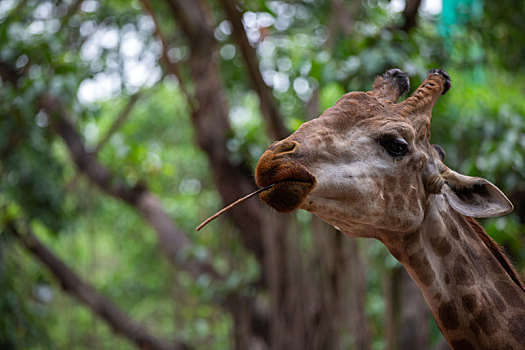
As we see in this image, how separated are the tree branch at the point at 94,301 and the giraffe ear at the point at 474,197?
4.30 meters

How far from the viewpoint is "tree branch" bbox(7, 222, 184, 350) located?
18.3 ft

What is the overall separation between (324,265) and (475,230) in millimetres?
Answer: 1892

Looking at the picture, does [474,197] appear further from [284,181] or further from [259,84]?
[259,84]

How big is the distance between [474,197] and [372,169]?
32 centimetres

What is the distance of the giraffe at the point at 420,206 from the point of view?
1.60 metres

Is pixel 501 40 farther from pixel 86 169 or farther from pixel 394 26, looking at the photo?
pixel 86 169

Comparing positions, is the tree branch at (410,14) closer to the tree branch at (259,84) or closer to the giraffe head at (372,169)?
the tree branch at (259,84)

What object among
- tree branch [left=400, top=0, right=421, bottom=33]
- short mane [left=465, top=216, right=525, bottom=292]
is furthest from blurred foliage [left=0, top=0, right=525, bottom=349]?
short mane [left=465, top=216, right=525, bottom=292]

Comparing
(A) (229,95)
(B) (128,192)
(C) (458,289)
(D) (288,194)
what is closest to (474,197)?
(C) (458,289)

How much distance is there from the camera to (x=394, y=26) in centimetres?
376

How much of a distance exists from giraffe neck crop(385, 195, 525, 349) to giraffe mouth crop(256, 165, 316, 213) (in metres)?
A: 0.42

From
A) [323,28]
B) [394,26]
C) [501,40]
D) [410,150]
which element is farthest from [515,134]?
[323,28]

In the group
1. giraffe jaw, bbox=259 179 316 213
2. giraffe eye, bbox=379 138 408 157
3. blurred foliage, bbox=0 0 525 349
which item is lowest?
blurred foliage, bbox=0 0 525 349

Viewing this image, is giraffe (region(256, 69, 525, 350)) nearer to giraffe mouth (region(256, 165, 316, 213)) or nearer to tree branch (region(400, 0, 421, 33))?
giraffe mouth (region(256, 165, 316, 213))
